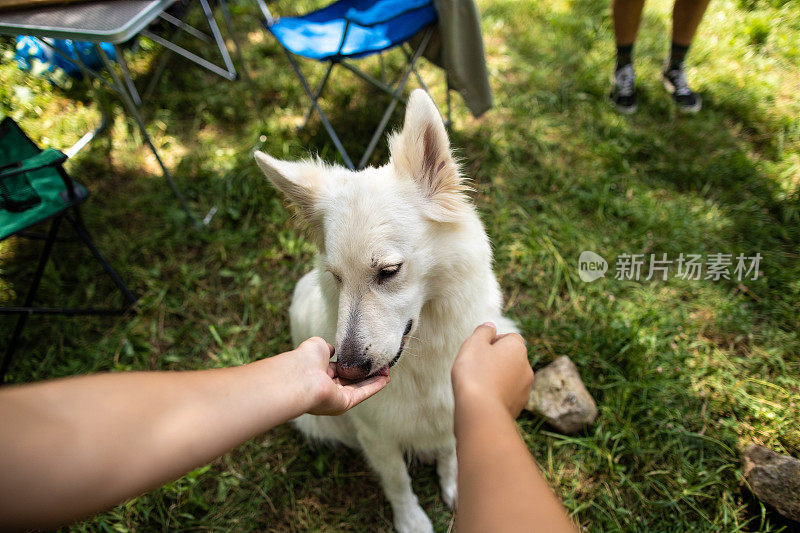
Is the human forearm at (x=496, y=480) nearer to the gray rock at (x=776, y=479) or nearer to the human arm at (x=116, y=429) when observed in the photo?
the human arm at (x=116, y=429)

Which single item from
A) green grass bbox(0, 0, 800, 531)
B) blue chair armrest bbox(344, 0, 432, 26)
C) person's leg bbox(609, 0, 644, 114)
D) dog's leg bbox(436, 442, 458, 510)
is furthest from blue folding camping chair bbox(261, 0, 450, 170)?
dog's leg bbox(436, 442, 458, 510)

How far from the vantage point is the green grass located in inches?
84.7

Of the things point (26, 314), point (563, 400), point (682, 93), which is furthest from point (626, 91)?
point (26, 314)

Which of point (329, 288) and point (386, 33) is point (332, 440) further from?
point (386, 33)

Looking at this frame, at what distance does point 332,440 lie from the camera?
90.5 inches

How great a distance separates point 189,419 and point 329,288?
798mm

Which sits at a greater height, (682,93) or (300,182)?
(300,182)

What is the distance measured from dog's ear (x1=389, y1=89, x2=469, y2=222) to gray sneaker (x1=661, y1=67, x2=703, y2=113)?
319 centimetres

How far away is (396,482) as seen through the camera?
6.42 ft

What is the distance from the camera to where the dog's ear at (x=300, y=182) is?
1562mm

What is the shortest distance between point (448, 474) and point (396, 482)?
35 centimetres

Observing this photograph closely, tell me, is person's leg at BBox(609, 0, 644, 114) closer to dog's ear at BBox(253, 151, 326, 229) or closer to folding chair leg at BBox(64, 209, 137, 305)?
dog's ear at BBox(253, 151, 326, 229)

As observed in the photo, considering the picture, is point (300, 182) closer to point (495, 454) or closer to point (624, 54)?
point (495, 454)

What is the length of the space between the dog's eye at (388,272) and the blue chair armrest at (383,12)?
185 centimetres
